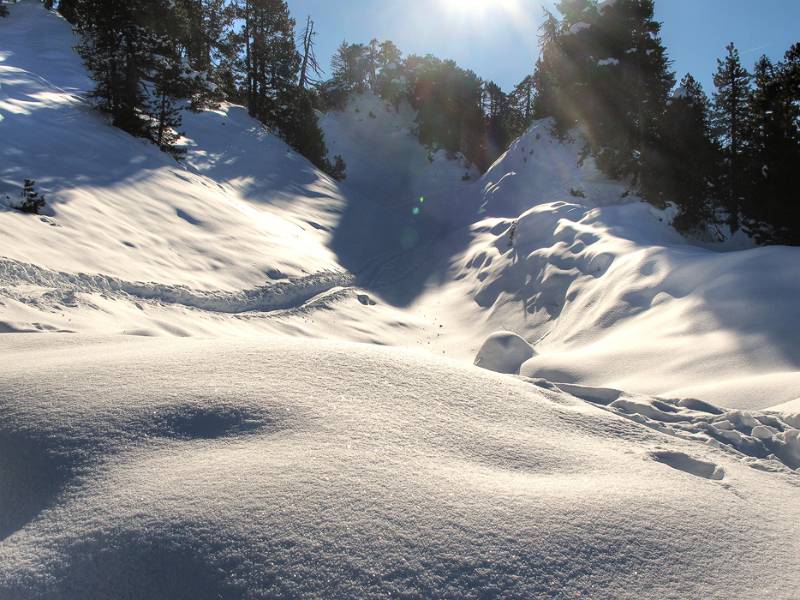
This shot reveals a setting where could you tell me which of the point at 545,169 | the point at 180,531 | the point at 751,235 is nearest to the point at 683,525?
the point at 180,531

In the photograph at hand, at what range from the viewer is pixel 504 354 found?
793 centimetres

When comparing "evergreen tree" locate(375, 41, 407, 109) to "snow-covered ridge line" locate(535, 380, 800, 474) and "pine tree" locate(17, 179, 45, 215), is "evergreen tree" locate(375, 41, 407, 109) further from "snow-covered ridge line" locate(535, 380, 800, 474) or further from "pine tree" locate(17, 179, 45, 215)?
"snow-covered ridge line" locate(535, 380, 800, 474)

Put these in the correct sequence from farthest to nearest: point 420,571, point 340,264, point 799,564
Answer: point 340,264 → point 799,564 → point 420,571

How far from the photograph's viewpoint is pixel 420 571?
79.7 inches

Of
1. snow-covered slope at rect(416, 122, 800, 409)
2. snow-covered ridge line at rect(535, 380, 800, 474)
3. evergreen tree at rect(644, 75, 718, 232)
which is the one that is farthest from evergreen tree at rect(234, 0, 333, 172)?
snow-covered ridge line at rect(535, 380, 800, 474)

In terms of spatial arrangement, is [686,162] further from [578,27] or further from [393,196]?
[393,196]

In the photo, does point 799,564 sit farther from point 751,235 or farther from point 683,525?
point 751,235

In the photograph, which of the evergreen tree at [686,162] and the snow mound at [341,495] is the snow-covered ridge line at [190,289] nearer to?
the snow mound at [341,495]

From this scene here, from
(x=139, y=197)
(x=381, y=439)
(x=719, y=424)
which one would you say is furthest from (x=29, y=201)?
(x=719, y=424)

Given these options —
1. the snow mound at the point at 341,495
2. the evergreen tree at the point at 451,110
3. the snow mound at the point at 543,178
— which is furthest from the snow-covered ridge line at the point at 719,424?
the evergreen tree at the point at 451,110

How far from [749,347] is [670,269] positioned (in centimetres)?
393

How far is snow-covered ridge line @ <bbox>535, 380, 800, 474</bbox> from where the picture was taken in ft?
12.9

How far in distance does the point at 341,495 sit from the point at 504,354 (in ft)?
19.1

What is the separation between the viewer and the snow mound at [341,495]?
202 centimetres
